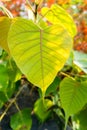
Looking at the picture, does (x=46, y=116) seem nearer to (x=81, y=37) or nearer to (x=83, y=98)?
(x=83, y=98)

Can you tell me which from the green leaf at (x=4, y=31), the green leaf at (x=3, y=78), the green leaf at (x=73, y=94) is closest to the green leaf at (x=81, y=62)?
the green leaf at (x=73, y=94)

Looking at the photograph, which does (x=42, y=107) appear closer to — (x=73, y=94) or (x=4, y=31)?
(x=73, y=94)

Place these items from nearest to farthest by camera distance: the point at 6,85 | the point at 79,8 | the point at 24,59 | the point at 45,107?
the point at 24,59 → the point at 6,85 → the point at 45,107 → the point at 79,8

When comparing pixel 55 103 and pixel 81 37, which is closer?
pixel 55 103

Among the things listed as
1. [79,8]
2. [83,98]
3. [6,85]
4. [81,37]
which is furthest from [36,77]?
[79,8]

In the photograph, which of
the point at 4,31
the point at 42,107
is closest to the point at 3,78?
the point at 42,107

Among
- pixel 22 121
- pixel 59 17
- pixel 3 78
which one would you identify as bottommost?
pixel 22 121

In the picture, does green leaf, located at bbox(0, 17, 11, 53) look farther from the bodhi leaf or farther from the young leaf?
the young leaf
